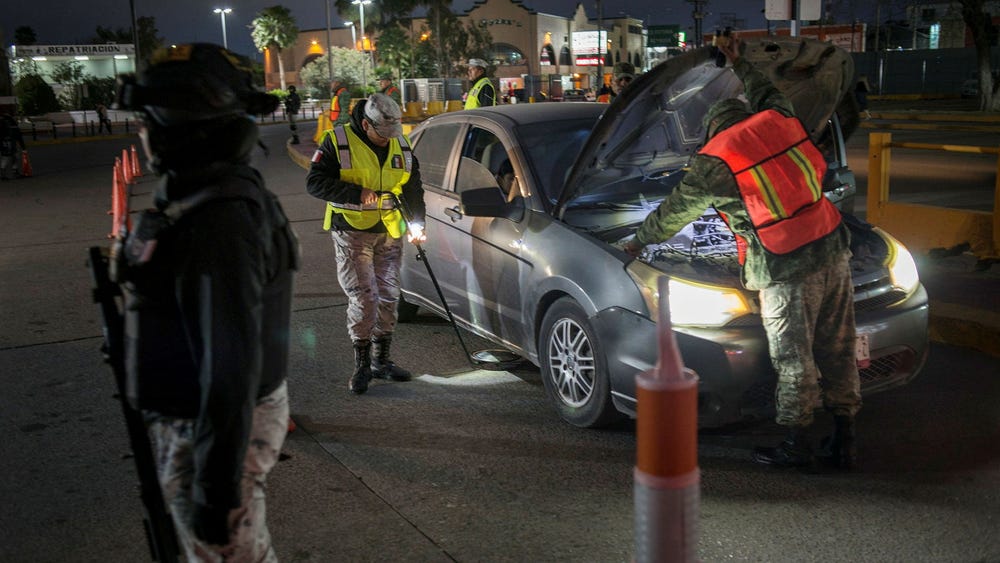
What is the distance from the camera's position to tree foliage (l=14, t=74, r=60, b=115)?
52188 millimetres

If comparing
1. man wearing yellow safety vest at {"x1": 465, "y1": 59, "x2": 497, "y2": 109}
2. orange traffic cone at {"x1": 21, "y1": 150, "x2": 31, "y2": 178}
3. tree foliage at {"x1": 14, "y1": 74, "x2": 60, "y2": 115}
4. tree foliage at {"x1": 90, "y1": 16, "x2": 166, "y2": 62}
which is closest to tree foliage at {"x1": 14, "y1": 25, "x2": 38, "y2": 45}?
tree foliage at {"x1": 90, "y1": 16, "x2": 166, "y2": 62}

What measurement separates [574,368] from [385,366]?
151cm

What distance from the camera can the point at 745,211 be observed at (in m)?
4.34

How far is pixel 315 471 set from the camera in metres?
4.62

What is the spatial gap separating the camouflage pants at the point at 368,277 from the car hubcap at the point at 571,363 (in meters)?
1.24

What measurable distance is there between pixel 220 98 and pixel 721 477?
3091 mm

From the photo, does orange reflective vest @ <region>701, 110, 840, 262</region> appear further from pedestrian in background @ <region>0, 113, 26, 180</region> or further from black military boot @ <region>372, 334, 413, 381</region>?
pedestrian in background @ <region>0, 113, 26, 180</region>

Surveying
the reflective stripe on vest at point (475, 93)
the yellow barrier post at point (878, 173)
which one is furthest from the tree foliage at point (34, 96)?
the yellow barrier post at point (878, 173)

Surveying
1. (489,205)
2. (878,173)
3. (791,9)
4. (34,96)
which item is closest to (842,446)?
(489,205)

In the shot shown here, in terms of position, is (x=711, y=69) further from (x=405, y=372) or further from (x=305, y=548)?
(x=305, y=548)

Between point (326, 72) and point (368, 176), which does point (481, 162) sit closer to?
point (368, 176)

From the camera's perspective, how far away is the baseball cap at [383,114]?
5.53 m

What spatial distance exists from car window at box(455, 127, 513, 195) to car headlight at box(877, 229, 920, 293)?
2285mm

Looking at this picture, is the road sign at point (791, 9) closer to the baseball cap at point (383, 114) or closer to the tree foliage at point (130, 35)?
the baseball cap at point (383, 114)
